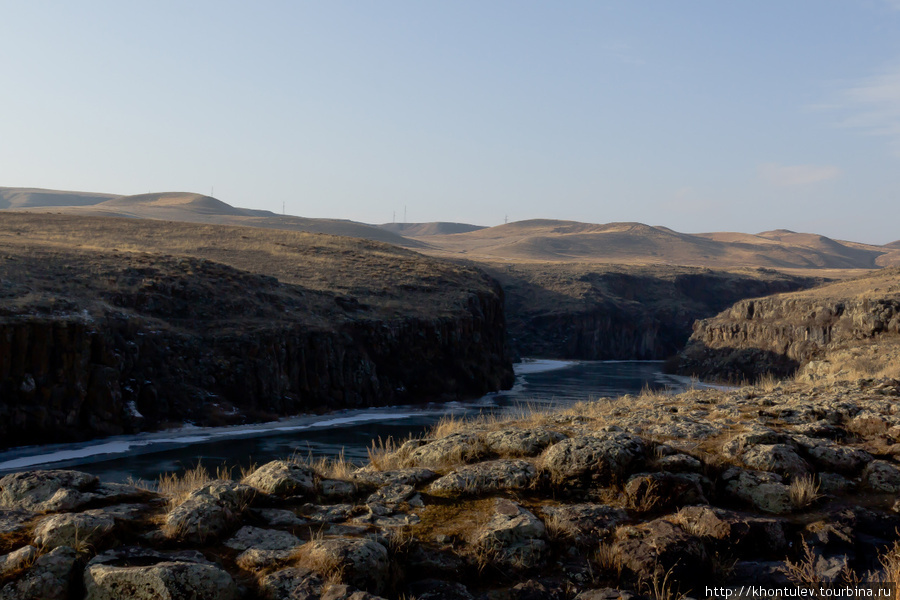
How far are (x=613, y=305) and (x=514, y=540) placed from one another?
9988cm

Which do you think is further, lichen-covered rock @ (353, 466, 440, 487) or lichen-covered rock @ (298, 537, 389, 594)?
lichen-covered rock @ (353, 466, 440, 487)

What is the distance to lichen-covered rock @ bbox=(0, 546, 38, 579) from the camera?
5422mm

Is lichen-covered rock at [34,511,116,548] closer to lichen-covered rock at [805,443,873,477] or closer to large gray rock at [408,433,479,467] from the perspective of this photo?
large gray rock at [408,433,479,467]

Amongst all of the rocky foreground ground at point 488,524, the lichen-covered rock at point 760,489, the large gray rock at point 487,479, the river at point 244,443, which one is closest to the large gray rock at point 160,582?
the rocky foreground ground at point 488,524

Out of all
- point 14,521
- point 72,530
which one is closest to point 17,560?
point 72,530

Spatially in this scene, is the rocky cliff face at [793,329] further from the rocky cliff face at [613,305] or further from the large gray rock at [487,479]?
the large gray rock at [487,479]

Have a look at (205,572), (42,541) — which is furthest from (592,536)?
(42,541)

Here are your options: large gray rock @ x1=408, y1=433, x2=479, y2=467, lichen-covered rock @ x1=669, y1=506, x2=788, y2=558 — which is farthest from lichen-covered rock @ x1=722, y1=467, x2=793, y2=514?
large gray rock @ x1=408, y1=433, x2=479, y2=467

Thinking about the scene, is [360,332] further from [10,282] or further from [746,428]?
[746,428]

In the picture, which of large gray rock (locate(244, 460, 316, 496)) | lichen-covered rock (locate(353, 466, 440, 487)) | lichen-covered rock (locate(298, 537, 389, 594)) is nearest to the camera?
lichen-covered rock (locate(298, 537, 389, 594))

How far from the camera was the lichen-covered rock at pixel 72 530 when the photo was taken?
5.82m

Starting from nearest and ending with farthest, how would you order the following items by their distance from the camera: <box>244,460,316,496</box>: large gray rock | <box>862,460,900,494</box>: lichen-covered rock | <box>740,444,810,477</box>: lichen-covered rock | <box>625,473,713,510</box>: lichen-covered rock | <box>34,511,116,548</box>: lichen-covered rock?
<box>34,511,116,548</box>: lichen-covered rock → <box>625,473,713,510</box>: lichen-covered rock → <box>244,460,316,496</box>: large gray rock → <box>862,460,900,494</box>: lichen-covered rock → <box>740,444,810,477</box>: lichen-covered rock

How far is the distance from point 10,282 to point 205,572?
121 ft

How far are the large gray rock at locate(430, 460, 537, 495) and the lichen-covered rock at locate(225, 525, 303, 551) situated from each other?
1.85 m
